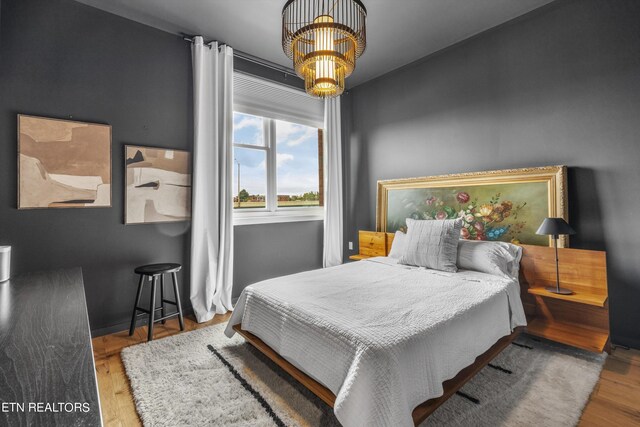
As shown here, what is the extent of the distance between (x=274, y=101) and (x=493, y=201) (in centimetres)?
268

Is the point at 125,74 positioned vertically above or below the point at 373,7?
below

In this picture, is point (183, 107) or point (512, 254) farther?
point (183, 107)

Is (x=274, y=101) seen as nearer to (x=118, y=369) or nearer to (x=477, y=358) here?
(x=118, y=369)

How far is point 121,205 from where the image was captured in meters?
2.64

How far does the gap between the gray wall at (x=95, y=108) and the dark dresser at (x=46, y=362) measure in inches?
40.4

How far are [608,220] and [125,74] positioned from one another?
4203 mm

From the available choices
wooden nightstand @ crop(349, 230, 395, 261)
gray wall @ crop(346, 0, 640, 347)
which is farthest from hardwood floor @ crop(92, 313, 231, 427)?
gray wall @ crop(346, 0, 640, 347)

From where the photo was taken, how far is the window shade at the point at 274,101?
11.1 feet

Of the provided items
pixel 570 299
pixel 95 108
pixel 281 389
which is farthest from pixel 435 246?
pixel 95 108

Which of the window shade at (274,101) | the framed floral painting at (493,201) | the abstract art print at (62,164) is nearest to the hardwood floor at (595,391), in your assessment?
the framed floral painting at (493,201)

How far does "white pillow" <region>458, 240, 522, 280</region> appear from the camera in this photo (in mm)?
2477

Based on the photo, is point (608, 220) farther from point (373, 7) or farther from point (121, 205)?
point (121, 205)

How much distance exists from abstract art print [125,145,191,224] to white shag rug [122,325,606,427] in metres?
1.14

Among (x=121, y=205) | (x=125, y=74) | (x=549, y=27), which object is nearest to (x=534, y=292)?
(x=549, y=27)
